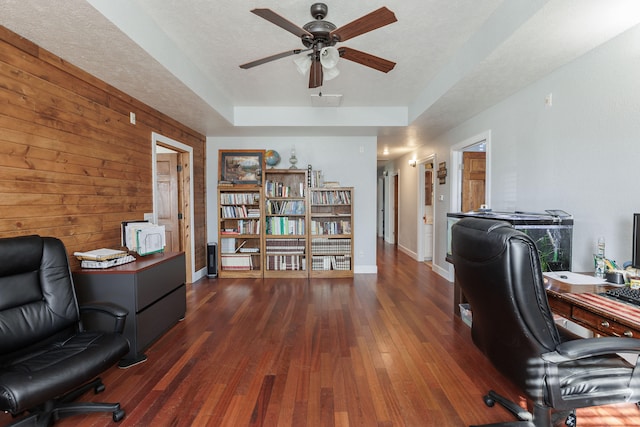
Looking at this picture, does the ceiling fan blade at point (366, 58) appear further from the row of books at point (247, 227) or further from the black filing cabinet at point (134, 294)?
the row of books at point (247, 227)

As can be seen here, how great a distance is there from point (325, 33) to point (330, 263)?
138 inches

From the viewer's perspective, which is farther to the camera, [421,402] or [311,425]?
[421,402]

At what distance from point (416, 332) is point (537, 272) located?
1892 mm

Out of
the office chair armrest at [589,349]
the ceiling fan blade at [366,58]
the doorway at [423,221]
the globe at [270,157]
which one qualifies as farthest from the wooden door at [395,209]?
the office chair armrest at [589,349]

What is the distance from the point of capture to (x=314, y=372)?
2123 millimetres

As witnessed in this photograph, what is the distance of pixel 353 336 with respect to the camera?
2.68 m

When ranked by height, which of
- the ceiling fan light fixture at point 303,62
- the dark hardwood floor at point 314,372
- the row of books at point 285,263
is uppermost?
the ceiling fan light fixture at point 303,62

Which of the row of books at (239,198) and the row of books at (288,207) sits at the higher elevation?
the row of books at (239,198)

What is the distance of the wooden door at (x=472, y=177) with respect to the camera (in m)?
4.35

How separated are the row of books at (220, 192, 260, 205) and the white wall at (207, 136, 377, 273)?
304 mm

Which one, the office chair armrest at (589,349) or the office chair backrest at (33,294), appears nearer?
the office chair armrest at (589,349)

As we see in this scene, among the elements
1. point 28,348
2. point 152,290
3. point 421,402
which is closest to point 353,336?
point 421,402

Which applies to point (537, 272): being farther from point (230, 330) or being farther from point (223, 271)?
point (223, 271)

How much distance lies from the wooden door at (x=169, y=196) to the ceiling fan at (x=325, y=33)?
273 cm
